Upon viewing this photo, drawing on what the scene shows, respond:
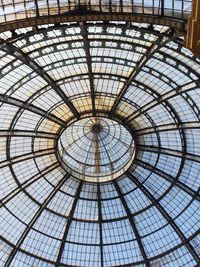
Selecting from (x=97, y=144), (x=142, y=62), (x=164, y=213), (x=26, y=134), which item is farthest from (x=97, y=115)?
(x=164, y=213)

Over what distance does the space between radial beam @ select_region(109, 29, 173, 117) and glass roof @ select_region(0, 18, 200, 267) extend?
0.25 feet

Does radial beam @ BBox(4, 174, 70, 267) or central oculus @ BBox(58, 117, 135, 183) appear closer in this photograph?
central oculus @ BBox(58, 117, 135, 183)

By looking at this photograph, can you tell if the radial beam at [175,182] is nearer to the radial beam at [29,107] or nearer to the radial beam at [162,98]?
the radial beam at [162,98]

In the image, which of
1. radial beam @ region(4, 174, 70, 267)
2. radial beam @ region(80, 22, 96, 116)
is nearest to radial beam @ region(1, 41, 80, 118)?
radial beam @ region(80, 22, 96, 116)

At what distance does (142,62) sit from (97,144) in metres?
12.9

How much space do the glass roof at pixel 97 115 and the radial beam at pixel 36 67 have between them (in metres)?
0.08

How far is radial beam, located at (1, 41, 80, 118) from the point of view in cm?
3531

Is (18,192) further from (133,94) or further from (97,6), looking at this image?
(97,6)

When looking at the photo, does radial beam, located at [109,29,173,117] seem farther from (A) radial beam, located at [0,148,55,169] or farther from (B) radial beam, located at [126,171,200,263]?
(B) radial beam, located at [126,171,200,263]

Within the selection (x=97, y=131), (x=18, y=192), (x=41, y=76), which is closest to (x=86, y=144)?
(x=97, y=131)

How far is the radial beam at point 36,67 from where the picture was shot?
3531cm

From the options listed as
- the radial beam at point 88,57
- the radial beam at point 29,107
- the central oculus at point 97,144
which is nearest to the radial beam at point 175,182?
the central oculus at point 97,144

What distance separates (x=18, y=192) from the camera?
157 ft

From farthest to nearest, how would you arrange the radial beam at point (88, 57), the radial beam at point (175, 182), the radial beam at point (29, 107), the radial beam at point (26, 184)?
the radial beam at point (26, 184) < the radial beam at point (175, 182) < the radial beam at point (29, 107) < the radial beam at point (88, 57)
